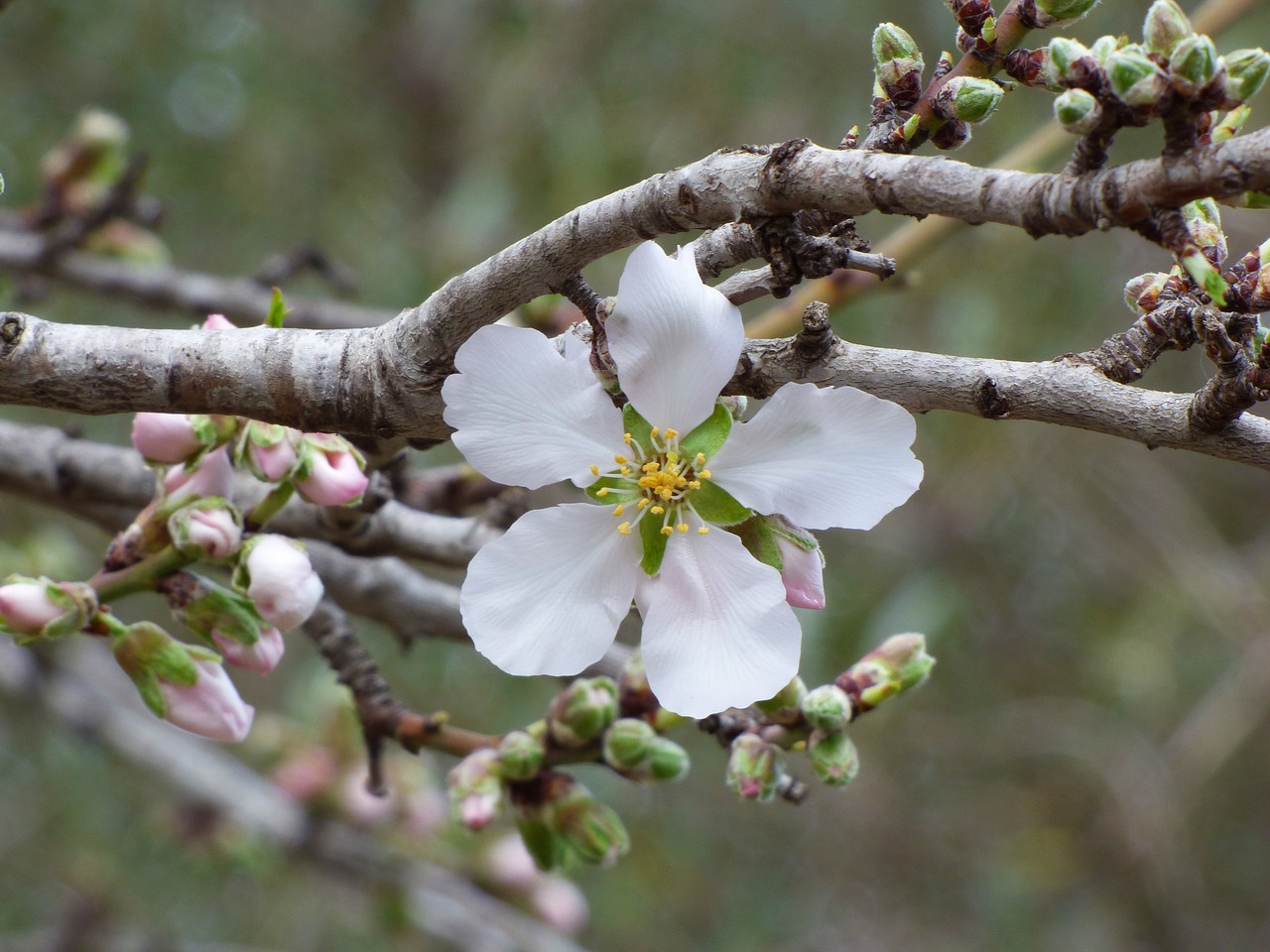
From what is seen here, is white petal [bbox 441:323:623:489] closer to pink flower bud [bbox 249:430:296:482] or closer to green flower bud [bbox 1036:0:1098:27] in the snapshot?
pink flower bud [bbox 249:430:296:482]

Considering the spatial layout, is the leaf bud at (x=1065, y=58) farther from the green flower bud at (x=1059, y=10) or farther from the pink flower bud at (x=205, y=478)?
the pink flower bud at (x=205, y=478)

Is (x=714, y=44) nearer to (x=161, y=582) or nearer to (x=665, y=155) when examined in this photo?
(x=665, y=155)

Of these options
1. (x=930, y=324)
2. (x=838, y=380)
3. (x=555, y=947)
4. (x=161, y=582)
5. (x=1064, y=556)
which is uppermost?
(x=838, y=380)

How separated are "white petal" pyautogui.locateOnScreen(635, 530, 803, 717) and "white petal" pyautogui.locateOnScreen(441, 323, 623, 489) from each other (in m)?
0.11

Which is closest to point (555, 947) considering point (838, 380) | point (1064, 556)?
point (838, 380)

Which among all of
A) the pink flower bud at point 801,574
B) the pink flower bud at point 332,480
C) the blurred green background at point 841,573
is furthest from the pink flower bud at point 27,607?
the blurred green background at point 841,573

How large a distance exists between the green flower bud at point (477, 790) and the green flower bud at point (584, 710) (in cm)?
9

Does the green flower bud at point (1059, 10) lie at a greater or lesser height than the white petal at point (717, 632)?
greater

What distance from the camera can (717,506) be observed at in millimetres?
827

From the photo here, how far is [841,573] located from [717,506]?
2394 millimetres

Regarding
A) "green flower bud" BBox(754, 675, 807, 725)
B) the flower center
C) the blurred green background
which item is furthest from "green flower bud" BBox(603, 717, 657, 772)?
the blurred green background

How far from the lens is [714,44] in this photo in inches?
137

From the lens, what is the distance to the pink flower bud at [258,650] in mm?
877

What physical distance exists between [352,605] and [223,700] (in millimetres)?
410
